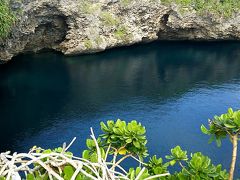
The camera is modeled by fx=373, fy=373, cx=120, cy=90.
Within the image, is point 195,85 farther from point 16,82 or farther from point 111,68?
point 16,82

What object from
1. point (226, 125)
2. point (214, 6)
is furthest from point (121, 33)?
point (226, 125)

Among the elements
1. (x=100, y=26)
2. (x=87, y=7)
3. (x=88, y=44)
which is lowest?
(x=88, y=44)

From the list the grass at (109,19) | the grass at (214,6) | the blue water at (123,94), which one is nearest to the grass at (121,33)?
the grass at (109,19)

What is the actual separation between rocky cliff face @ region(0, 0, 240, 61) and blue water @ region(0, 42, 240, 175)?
153 cm

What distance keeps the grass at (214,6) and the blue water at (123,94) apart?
13.7 ft

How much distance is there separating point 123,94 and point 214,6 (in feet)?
65.7

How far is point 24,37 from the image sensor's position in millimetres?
37812

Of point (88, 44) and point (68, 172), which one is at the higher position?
point (68, 172)

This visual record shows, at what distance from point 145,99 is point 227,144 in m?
9.02

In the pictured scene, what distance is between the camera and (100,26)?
41094mm

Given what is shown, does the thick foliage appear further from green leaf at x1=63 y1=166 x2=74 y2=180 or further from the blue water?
the blue water

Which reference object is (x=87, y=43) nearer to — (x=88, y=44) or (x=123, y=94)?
(x=88, y=44)

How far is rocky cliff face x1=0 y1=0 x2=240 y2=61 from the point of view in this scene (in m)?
37.3

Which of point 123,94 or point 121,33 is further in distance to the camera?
point 121,33
